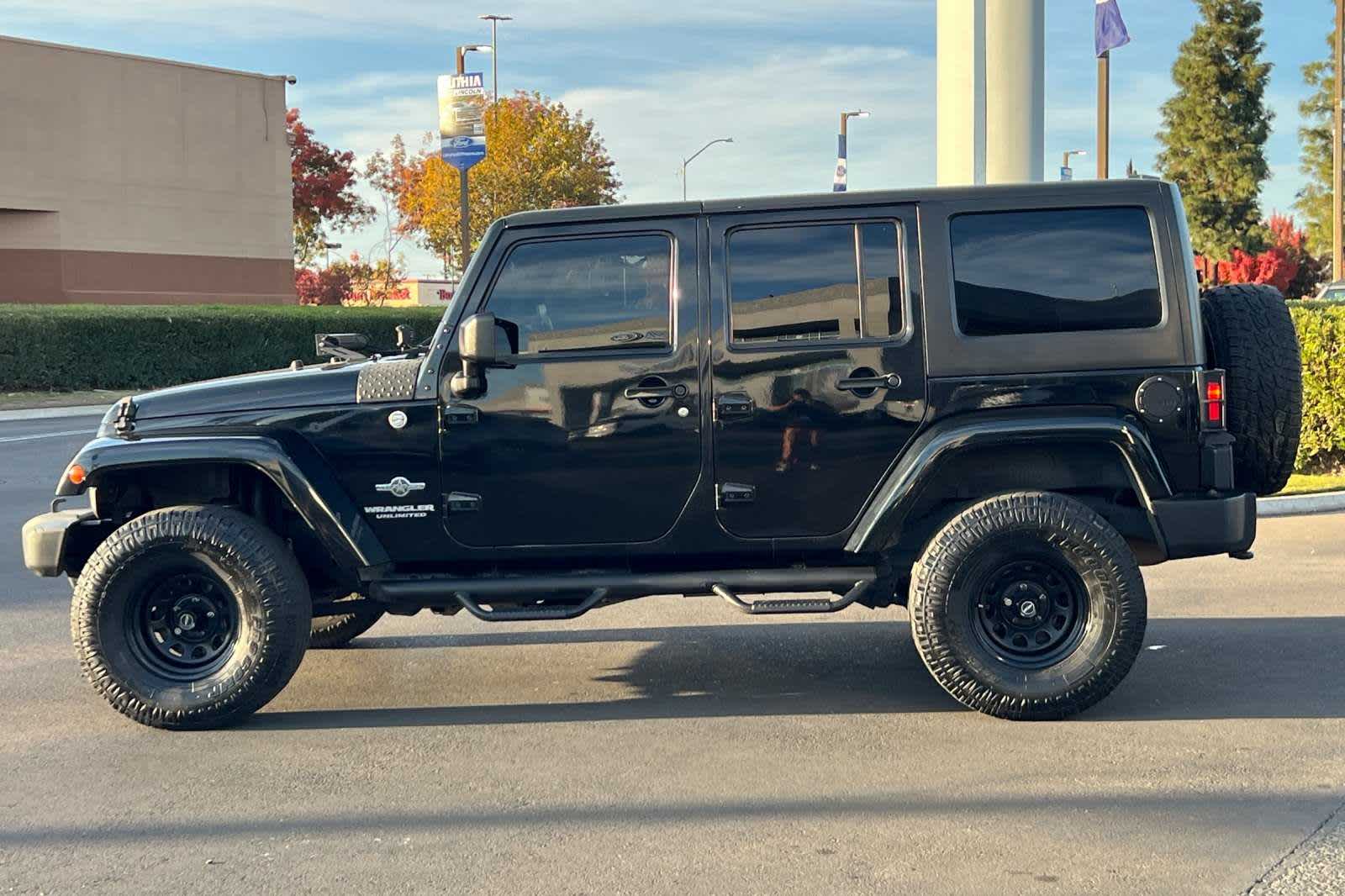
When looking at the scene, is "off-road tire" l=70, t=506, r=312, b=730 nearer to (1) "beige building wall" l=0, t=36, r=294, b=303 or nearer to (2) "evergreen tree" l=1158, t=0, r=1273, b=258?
(1) "beige building wall" l=0, t=36, r=294, b=303

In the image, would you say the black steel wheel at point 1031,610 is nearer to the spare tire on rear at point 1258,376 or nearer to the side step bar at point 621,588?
the side step bar at point 621,588

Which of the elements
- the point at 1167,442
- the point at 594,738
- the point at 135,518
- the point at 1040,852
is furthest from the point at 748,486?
the point at 135,518

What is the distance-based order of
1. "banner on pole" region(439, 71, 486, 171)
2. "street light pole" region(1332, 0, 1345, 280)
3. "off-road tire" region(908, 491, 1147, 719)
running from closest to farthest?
1. "off-road tire" region(908, 491, 1147, 719)
2. "banner on pole" region(439, 71, 486, 171)
3. "street light pole" region(1332, 0, 1345, 280)

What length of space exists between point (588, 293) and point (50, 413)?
830 inches

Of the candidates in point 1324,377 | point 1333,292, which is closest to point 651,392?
point 1324,377

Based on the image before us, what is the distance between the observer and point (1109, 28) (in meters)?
19.2

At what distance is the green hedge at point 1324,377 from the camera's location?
12.7 metres

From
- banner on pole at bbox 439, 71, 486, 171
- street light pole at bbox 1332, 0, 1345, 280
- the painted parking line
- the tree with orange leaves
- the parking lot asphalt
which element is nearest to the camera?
the parking lot asphalt

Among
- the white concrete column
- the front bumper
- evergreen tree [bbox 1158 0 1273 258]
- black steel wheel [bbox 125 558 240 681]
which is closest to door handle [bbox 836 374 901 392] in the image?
black steel wheel [bbox 125 558 240 681]

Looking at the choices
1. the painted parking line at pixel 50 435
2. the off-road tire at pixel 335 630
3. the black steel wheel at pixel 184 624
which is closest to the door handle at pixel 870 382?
the black steel wheel at pixel 184 624

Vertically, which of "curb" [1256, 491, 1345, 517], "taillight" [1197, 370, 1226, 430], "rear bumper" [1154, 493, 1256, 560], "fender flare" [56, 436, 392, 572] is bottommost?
"curb" [1256, 491, 1345, 517]

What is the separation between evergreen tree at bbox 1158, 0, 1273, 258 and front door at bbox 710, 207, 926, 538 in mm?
52585

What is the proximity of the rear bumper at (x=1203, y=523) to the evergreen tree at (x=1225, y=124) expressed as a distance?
172 ft

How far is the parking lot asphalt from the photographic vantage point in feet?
14.5
